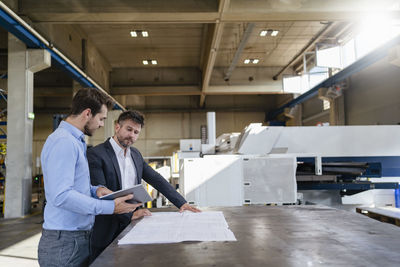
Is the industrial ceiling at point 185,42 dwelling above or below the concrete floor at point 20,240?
above

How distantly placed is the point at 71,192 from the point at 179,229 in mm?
506

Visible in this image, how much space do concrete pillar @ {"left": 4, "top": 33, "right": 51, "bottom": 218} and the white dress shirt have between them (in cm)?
518

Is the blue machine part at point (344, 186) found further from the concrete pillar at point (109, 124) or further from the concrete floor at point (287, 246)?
the concrete pillar at point (109, 124)

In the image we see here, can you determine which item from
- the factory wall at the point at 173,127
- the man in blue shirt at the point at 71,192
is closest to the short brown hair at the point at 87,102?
the man in blue shirt at the point at 71,192

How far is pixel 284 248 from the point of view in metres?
1.15

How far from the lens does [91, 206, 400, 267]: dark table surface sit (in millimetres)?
1021

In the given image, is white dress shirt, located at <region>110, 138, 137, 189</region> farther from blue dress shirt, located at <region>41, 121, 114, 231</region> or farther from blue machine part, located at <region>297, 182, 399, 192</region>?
blue machine part, located at <region>297, 182, 399, 192</region>

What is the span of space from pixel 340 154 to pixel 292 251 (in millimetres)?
2739

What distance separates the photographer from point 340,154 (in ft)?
11.6

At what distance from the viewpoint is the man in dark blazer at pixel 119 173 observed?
179cm

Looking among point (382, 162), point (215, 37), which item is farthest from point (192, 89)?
point (382, 162)

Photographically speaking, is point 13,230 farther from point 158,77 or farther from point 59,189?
point 158,77

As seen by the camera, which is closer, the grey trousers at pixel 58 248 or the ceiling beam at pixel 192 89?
the grey trousers at pixel 58 248

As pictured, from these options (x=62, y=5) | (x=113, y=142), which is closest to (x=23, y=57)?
(x=62, y=5)
